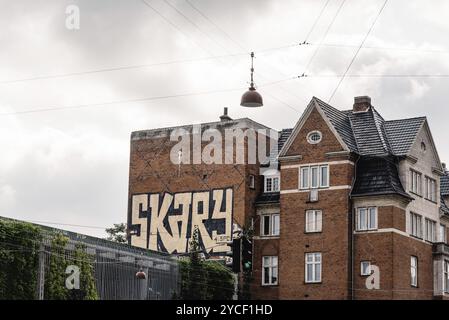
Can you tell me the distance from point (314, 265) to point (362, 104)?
13029 mm

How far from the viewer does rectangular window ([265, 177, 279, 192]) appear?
7775cm

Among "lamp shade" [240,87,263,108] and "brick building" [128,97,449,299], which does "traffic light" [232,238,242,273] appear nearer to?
"lamp shade" [240,87,263,108]

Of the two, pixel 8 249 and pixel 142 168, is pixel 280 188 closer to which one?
pixel 142 168

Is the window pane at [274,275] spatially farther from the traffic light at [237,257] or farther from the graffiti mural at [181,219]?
the traffic light at [237,257]

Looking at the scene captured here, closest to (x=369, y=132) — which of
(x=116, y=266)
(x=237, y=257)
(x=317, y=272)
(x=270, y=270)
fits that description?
(x=317, y=272)

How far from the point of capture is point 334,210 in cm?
7025

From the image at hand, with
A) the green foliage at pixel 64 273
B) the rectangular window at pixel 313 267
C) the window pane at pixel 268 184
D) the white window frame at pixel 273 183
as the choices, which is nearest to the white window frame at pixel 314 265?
the rectangular window at pixel 313 267

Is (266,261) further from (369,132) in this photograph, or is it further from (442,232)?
(442,232)

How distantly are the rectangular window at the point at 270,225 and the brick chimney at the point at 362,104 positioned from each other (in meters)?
9.78

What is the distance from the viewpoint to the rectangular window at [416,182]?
72562mm

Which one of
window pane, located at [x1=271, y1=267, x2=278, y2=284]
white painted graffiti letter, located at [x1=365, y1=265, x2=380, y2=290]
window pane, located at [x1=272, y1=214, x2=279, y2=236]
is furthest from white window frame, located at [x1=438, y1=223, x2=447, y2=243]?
window pane, located at [x1=271, y1=267, x2=278, y2=284]

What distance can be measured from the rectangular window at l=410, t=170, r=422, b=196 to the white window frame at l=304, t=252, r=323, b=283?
8224mm

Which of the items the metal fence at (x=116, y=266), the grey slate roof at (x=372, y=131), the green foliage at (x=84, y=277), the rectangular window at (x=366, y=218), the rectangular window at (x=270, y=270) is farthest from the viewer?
the rectangular window at (x=270, y=270)
